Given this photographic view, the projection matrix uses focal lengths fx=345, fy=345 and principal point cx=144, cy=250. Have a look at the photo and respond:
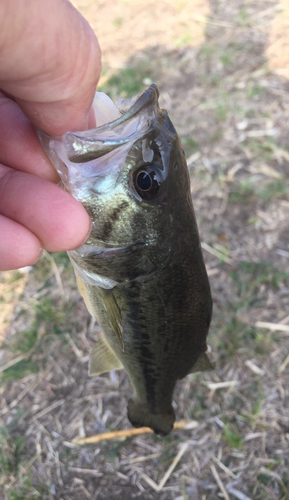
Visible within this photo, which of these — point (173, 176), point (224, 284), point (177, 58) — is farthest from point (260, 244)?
point (177, 58)

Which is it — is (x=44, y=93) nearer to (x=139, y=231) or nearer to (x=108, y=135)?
(x=108, y=135)

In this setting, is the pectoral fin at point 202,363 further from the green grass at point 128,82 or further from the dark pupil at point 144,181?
the green grass at point 128,82

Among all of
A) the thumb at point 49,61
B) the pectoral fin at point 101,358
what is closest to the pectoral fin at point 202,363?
the pectoral fin at point 101,358

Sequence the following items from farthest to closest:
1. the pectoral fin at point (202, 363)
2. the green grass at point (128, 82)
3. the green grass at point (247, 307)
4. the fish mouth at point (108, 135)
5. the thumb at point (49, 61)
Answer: the green grass at point (128, 82) → the green grass at point (247, 307) → the pectoral fin at point (202, 363) → the fish mouth at point (108, 135) → the thumb at point (49, 61)

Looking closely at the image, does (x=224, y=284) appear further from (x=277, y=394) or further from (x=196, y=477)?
(x=196, y=477)

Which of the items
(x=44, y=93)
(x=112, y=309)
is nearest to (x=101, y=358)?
(x=112, y=309)
